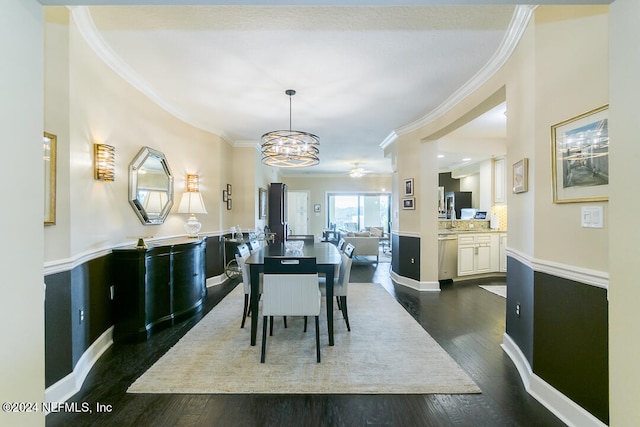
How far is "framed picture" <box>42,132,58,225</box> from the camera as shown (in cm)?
177

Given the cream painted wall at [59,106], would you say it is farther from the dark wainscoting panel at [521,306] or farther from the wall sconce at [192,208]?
the dark wainscoting panel at [521,306]

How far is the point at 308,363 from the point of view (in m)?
2.21

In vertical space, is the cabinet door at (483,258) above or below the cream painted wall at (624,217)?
below

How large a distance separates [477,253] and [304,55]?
4504 mm

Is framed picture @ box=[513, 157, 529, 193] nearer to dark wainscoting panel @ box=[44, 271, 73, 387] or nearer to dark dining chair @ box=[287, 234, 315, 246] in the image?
dark dining chair @ box=[287, 234, 315, 246]

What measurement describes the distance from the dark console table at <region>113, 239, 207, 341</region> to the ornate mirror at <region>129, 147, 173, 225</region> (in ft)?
1.80

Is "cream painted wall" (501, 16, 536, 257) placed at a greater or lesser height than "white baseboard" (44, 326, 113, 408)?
greater

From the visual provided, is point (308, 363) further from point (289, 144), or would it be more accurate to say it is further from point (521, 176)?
point (289, 144)

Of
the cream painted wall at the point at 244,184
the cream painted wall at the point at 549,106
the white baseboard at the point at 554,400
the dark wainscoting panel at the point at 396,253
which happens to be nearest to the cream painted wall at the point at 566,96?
the cream painted wall at the point at 549,106

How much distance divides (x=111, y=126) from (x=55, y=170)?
92 centimetres

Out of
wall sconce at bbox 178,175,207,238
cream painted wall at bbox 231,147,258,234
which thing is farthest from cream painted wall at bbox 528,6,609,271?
cream painted wall at bbox 231,147,258,234

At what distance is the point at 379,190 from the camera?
10.3 m

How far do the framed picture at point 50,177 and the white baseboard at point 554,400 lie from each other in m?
3.49

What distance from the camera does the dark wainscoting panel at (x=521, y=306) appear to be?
1959 mm
